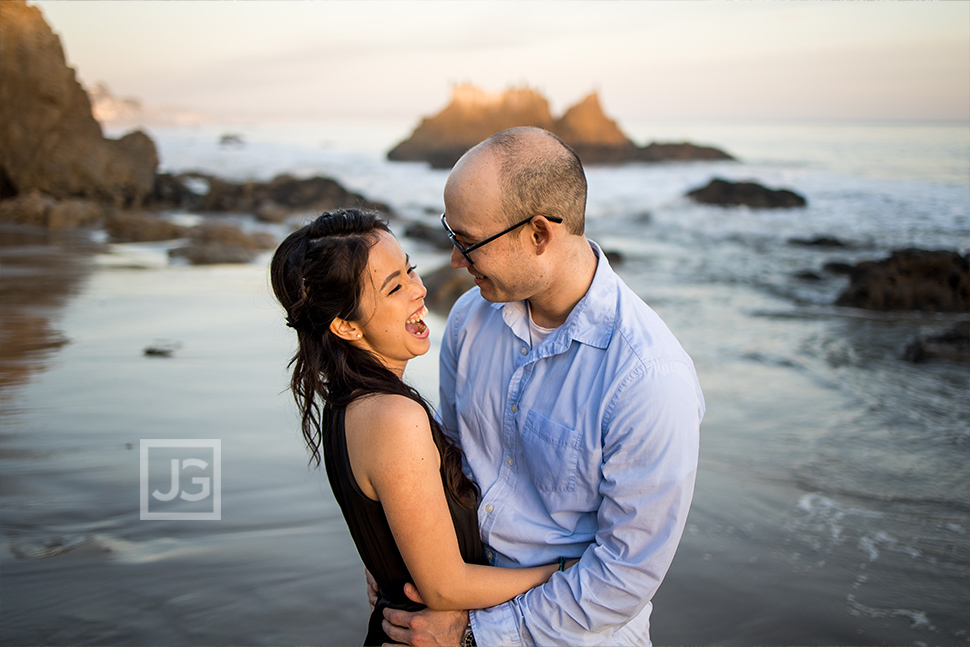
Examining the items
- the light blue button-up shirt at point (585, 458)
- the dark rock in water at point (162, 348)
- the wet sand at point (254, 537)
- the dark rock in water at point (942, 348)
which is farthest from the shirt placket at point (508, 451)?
the dark rock in water at point (942, 348)

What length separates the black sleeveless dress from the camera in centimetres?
216

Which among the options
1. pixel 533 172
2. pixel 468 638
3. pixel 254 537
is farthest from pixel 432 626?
pixel 254 537

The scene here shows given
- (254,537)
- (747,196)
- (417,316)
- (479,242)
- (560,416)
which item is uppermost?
(747,196)

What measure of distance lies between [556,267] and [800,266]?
49.9ft

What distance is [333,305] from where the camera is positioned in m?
2.33

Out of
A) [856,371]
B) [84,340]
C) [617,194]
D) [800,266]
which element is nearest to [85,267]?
[84,340]

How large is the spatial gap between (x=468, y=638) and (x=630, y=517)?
641mm

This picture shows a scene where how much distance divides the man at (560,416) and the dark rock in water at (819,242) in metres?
18.1

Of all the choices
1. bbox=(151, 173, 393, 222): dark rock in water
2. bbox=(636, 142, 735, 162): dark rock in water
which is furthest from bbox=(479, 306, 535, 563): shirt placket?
bbox=(636, 142, 735, 162): dark rock in water

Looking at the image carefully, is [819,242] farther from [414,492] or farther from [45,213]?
[414,492]

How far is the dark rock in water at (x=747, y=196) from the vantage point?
2562 centimetres

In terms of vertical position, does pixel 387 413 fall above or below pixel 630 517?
above

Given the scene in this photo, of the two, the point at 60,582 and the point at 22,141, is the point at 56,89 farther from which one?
the point at 60,582

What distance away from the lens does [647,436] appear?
204 centimetres
